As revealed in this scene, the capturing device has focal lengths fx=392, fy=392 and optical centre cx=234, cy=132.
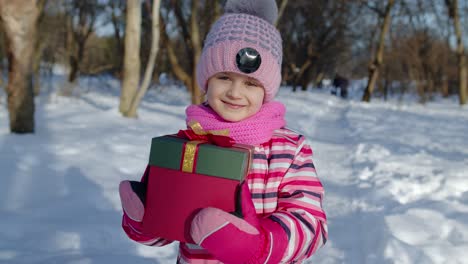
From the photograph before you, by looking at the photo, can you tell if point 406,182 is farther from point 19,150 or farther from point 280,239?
point 19,150

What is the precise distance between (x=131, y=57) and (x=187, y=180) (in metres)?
7.46

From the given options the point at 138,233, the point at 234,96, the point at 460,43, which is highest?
the point at 460,43

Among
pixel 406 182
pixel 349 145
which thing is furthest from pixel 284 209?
pixel 349 145

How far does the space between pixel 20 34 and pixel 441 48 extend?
2606 centimetres

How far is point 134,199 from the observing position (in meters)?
1.22

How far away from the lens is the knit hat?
134 cm

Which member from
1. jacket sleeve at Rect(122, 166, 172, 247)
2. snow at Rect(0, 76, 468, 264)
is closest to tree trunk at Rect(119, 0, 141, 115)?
snow at Rect(0, 76, 468, 264)

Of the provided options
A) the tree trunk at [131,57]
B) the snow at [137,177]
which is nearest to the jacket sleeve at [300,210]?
the snow at [137,177]

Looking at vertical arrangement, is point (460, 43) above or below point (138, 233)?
above

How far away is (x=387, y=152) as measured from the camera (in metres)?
6.07

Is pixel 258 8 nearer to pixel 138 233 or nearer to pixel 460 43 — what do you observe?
pixel 138 233

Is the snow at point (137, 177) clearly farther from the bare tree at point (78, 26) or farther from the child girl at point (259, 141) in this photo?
the bare tree at point (78, 26)

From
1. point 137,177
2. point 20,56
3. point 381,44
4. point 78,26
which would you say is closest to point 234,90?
point 137,177

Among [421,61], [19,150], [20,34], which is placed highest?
[421,61]
